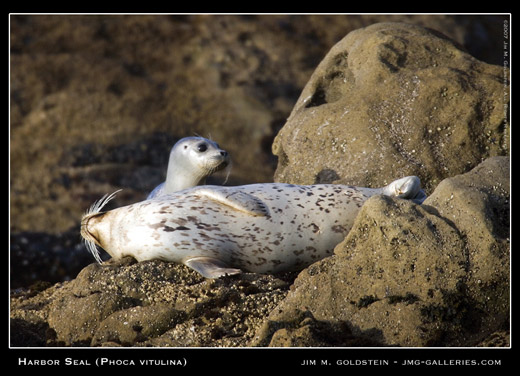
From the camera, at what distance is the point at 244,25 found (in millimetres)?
17641

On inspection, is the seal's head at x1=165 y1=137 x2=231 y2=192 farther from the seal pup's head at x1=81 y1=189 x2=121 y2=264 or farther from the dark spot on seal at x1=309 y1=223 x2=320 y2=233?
the dark spot on seal at x1=309 y1=223 x2=320 y2=233

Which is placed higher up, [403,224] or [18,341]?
[403,224]

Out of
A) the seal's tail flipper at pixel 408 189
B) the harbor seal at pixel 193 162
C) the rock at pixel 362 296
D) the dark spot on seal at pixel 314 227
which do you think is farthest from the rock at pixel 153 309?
the harbor seal at pixel 193 162

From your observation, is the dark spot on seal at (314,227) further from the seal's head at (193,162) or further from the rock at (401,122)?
the seal's head at (193,162)

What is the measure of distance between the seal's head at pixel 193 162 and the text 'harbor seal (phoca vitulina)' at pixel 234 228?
1146 millimetres

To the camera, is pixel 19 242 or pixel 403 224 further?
pixel 19 242

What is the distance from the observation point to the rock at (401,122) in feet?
24.8

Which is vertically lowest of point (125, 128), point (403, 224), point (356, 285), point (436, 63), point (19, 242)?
point (19, 242)

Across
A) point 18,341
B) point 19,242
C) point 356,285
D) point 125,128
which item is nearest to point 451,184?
point 356,285

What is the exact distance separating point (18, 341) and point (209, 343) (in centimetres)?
136

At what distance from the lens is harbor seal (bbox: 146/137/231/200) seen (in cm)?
764

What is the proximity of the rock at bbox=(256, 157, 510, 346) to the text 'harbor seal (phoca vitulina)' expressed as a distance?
722 mm

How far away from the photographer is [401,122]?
304 inches

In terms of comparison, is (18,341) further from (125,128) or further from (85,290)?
(125,128)
